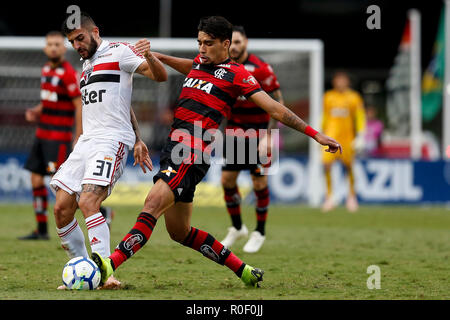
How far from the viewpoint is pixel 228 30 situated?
20.3ft

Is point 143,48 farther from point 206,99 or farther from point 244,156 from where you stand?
point 244,156

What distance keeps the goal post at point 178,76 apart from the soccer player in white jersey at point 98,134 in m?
10.3

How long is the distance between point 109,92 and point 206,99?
0.78 metres

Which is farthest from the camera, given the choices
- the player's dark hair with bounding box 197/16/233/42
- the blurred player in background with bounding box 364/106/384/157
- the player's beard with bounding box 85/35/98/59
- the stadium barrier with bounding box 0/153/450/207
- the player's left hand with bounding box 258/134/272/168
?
the blurred player in background with bounding box 364/106/384/157

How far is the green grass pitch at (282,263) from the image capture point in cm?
583

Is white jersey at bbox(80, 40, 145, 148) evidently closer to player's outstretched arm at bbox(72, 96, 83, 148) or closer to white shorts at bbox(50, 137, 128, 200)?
white shorts at bbox(50, 137, 128, 200)

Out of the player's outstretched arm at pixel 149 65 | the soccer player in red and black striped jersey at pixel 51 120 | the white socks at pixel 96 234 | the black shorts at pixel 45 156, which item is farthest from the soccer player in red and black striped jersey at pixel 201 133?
the black shorts at pixel 45 156

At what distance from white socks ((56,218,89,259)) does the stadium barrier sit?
9.65 metres

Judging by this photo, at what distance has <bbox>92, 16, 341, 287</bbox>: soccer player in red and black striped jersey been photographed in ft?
19.1

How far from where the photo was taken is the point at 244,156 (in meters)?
9.08

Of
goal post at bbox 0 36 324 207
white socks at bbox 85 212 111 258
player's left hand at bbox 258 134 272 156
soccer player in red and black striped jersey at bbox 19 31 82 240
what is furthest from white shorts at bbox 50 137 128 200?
goal post at bbox 0 36 324 207

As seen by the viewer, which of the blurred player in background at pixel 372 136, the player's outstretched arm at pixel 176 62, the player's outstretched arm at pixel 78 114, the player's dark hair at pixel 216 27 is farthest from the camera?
the blurred player in background at pixel 372 136

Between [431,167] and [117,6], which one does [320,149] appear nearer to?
[431,167]

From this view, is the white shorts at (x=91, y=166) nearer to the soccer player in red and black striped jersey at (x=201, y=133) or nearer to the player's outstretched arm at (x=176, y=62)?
the soccer player in red and black striped jersey at (x=201, y=133)
